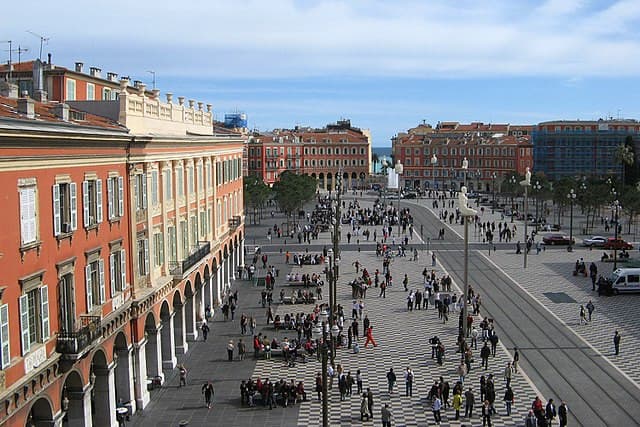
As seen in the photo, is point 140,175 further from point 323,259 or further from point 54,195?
point 323,259

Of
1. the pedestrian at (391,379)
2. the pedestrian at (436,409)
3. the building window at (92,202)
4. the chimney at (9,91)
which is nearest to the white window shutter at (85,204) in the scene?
the building window at (92,202)

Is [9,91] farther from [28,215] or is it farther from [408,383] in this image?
[408,383]

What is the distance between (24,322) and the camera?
19297 millimetres

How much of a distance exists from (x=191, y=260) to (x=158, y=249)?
5.42m

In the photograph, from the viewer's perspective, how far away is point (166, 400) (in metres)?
30.6

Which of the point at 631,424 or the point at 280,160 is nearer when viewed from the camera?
the point at 631,424

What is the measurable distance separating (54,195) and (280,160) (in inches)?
5283

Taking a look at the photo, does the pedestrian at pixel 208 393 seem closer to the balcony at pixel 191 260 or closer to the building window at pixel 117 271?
the building window at pixel 117 271

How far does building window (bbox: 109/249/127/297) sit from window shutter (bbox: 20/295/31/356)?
662cm

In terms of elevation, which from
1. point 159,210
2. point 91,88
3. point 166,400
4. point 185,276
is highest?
point 91,88

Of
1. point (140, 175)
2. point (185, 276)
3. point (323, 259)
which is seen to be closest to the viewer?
point (140, 175)

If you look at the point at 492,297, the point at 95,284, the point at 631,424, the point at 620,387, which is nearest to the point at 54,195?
the point at 95,284

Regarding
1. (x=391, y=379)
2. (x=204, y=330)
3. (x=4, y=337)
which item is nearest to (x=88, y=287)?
(x=4, y=337)

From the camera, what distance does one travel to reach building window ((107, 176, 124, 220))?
2606 centimetres
